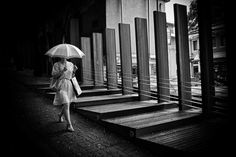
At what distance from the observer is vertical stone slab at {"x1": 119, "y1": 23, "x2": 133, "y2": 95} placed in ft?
26.1

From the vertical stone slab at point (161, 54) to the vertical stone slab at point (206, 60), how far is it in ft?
4.63

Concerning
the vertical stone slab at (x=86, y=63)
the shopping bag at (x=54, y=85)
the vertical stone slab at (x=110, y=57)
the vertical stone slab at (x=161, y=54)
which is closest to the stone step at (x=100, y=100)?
the vertical stone slab at (x=161, y=54)

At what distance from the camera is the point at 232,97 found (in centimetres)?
448

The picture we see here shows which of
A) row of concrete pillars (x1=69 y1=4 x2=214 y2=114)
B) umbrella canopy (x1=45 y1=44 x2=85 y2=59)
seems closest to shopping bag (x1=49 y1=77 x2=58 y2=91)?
umbrella canopy (x1=45 y1=44 x2=85 y2=59)

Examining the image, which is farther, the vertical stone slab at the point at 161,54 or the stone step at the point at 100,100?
the vertical stone slab at the point at 161,54

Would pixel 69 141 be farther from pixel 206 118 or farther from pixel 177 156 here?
pixel 206 118

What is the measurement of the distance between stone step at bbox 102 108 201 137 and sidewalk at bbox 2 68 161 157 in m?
0.21

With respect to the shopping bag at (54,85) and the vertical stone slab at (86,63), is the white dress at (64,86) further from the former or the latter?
the vertical stone slab at (86,63)

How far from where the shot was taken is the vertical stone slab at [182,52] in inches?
234

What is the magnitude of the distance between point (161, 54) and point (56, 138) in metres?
4.14

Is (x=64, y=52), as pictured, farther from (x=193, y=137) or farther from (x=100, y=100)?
(x=193, y=137)

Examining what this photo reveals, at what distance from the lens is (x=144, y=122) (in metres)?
4.90

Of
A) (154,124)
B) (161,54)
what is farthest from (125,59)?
(154,124)

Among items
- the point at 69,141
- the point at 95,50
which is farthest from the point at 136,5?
the point at 69,141
